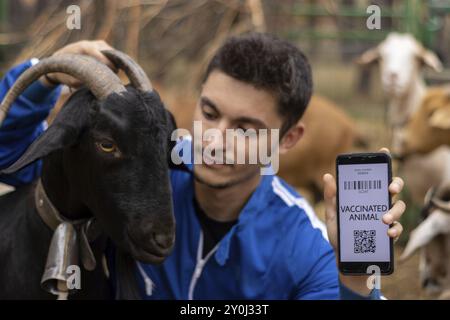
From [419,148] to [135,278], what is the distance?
13.2 feet

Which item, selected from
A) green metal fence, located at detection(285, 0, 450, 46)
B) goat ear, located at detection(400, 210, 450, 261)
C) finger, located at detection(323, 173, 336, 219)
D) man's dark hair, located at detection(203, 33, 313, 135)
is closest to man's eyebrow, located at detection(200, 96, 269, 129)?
man's dark hair, located at detection(203, 33, 313, 135)

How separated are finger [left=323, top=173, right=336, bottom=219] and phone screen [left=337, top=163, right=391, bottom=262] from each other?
28 mm

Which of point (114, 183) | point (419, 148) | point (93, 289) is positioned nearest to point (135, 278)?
point (93, 289)

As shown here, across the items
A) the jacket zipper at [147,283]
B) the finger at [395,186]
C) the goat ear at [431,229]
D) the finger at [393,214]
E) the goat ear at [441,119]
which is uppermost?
the goat ear at [441,119]

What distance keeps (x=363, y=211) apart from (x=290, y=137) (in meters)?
0.90

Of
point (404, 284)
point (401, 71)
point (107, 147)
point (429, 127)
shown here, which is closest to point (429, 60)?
point (401, 71)

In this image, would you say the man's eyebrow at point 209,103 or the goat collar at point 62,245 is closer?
the goat collar at point 62,245

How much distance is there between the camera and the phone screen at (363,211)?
227 centimetres

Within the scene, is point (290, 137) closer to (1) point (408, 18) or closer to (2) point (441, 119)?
(2) point (441, 119)

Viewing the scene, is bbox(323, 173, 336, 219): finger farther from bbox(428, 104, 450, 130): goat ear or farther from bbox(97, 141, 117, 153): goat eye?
bbox(428, 104, 450, 130): goat ear

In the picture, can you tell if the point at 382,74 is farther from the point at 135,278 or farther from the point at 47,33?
the point at 135,278

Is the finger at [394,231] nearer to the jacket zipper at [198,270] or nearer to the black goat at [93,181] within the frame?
the black goat at [93,181]

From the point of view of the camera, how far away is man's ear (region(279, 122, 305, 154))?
3.11 m

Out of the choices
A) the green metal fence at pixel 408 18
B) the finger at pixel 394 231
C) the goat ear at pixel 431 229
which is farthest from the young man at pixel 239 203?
the green metal fence at pixel 408 18
